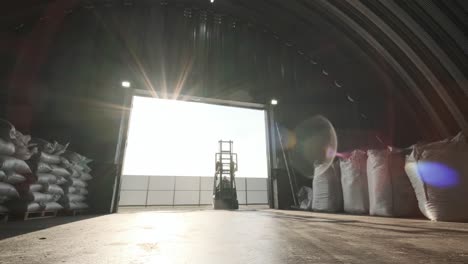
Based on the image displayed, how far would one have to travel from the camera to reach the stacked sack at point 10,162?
265 centimetres

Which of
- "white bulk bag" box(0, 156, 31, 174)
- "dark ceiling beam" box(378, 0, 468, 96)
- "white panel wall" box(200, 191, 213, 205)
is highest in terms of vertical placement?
"dark ceiling beam" box(378, 0, 468, 96)

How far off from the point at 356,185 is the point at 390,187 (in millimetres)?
668

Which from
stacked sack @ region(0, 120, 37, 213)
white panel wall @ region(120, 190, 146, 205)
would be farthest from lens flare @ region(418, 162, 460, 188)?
white panel wall @ region(120, 190, 146, 205)

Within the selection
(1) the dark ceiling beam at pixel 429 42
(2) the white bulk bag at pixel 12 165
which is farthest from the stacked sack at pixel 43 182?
(1) the dark ceiling beam at pixel 429 42

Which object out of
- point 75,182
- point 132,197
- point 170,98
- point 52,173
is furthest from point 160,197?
point 52,173

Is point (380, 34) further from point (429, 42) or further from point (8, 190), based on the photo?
point (8, 190)

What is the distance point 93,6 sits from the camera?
219 inches

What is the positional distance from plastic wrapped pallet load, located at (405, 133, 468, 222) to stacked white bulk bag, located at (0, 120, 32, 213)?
4.99 metres

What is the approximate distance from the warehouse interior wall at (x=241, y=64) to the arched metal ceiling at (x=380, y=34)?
0.07ft

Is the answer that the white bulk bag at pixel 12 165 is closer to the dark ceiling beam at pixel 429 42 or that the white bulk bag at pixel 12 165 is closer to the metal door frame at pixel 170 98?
the metal door frame at pixel 170 98

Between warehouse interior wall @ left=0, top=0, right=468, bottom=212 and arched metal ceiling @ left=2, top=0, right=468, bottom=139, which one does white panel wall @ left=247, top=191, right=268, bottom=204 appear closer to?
warehouse interior wall @ left=0, top=0, right=468, bottom=212

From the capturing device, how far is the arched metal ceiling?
330 cm

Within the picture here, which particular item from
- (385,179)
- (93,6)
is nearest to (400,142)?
(385,179)

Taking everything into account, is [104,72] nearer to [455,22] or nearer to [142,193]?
[455,22]
